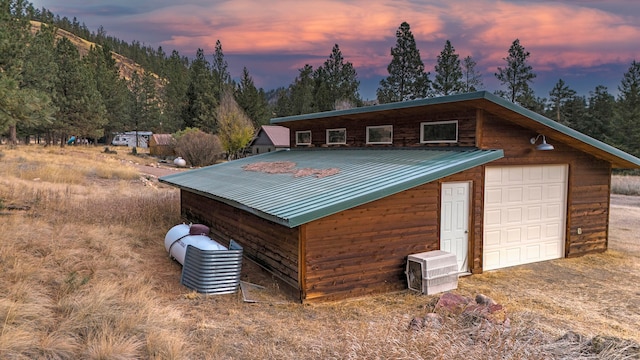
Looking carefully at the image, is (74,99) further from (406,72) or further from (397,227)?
(397,227)

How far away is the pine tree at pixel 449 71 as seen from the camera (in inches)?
1577

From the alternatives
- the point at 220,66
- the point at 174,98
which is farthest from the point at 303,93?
the point at 174,98

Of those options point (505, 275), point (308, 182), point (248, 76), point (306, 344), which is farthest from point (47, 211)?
point (248, 76)

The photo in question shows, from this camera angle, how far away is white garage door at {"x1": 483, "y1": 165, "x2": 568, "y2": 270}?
9297mm

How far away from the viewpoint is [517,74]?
135 feet

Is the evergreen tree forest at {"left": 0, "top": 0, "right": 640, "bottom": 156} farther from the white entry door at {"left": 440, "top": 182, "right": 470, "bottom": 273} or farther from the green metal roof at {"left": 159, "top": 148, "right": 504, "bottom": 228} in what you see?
the white entry door at {"left": 440, "top": 182, "right": 470, "bottom": 273}

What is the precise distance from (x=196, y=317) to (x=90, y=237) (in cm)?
484


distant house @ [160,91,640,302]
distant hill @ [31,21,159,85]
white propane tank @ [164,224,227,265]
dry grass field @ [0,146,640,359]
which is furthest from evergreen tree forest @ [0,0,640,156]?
distant hill @ [31,21,159,85]

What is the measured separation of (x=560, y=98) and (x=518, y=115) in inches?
1875

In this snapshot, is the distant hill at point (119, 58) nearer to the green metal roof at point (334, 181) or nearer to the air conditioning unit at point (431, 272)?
the green metal roof at point (334, 181)

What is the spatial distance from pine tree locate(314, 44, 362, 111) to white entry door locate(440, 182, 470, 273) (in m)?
43.2

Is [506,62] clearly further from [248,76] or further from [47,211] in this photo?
[47,211]

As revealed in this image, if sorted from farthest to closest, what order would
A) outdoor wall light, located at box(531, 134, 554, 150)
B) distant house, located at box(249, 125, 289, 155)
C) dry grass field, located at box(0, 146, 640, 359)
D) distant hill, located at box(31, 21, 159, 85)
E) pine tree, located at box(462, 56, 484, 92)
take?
distant hill, located at box(31, 21, 159, 85) → distant house, located at box(249, 125, 289, 155) → pine tree, located at box(462, 56, 484, 92) → outdoor wall light, located at box(531, 134, 554, 150) → dry grass field, located at box(0, 146, 640, 359)

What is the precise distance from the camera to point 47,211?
12.0m
